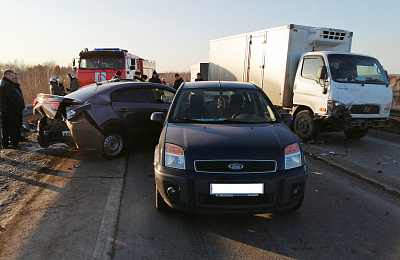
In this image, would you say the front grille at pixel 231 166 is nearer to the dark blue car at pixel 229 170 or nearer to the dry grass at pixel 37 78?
the dark blue car at pixel 229 170

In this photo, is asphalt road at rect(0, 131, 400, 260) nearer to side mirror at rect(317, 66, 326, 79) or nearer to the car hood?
the car hood

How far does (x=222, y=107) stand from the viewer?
14.1 ft

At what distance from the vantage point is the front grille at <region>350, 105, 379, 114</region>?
7.21m

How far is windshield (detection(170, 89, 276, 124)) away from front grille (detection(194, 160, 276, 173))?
1046 millimetres

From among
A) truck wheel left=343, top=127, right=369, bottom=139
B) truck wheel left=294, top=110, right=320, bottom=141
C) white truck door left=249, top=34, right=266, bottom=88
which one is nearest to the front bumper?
truck wheel left=294, top=110, right=320, bottom=141

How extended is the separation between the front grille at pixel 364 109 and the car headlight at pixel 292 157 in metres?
4.72

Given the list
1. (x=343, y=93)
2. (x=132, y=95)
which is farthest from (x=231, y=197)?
(x=343, y=93)

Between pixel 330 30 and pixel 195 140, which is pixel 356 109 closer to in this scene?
pixel 330 30

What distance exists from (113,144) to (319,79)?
531cm

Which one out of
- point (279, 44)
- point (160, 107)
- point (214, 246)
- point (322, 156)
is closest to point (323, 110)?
point (322, 156)

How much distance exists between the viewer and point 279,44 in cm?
882

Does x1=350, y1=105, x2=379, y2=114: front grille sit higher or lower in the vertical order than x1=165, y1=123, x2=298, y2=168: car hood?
higher

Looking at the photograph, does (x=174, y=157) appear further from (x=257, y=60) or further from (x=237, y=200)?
(x=257, y=60)

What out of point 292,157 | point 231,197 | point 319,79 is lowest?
point 231,197
